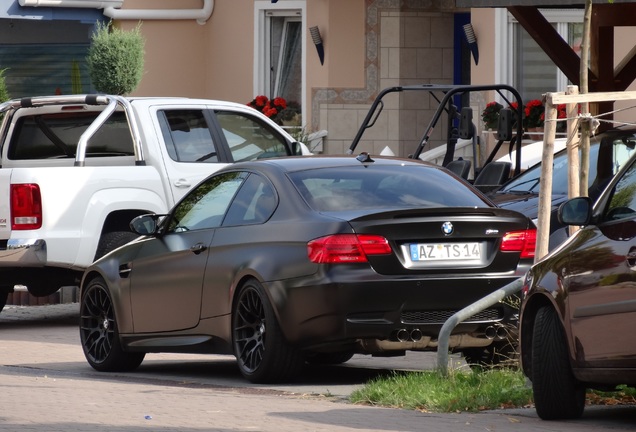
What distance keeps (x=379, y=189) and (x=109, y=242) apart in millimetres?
4563

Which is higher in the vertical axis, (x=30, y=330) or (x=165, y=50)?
(x=165, y=50)

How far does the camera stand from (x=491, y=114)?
72.2 ft

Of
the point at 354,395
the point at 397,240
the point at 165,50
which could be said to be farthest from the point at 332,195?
the point at 165,50

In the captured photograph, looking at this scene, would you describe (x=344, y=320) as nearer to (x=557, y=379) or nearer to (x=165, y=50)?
(x=557, y=379)

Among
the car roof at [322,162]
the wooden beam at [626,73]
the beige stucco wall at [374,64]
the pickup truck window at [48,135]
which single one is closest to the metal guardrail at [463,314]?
the car roof at [322,162]

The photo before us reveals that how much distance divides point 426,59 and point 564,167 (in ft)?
39.8

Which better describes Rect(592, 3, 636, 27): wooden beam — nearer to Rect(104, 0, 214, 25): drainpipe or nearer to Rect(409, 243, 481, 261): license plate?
Rect(409, 243, 481, 261): license plate

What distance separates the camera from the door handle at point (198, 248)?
1107 cm

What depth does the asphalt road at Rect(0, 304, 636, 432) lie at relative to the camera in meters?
8.35

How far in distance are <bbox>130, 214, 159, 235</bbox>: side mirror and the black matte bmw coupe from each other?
0.18m

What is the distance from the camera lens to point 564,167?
13.4 metres

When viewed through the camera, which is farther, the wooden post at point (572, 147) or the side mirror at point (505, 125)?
the side mirror at point (505, 125)

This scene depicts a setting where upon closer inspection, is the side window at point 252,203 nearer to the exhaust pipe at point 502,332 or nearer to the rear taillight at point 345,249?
the rear taillight at point 345,249

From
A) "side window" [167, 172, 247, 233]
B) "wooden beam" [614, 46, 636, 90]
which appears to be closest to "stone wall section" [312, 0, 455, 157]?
"wooden beam" [614, 46, 636, 90]
